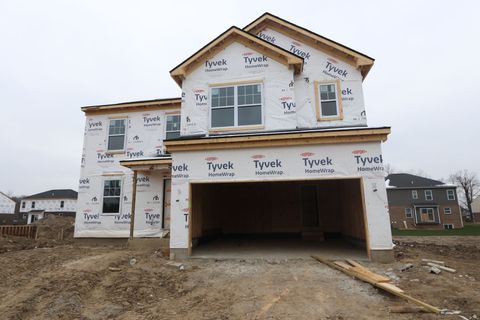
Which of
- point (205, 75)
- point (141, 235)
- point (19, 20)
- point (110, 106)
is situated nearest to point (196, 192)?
point (141, 235)

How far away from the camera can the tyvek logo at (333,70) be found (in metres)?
11.9

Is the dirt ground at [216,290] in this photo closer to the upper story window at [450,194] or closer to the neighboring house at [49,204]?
the upper story window at [450,194]

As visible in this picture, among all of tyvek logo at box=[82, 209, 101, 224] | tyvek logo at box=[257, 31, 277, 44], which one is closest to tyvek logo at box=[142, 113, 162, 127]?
tyvek logo at box=[82, 209, 101, 224]

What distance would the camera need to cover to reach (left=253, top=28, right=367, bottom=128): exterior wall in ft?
37.2

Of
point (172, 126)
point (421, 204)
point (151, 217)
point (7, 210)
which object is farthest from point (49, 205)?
point (421, 204)

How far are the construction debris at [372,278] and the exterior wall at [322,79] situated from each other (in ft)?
17.8

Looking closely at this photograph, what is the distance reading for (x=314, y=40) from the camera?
40.1 ft

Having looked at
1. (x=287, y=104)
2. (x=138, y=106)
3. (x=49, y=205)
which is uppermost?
(x=138, y=106)

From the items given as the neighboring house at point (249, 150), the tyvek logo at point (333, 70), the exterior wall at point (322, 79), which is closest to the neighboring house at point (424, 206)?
the neighboring house at point (249, 150)

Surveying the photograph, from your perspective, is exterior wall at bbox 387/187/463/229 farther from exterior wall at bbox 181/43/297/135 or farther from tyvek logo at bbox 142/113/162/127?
tyvek logo at bbox 142/113/162/127

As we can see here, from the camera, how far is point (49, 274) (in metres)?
7.79

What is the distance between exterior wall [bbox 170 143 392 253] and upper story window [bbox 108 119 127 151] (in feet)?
21.6

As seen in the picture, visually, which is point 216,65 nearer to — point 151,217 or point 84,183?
point 151,217

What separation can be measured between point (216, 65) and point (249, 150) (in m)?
4.35
